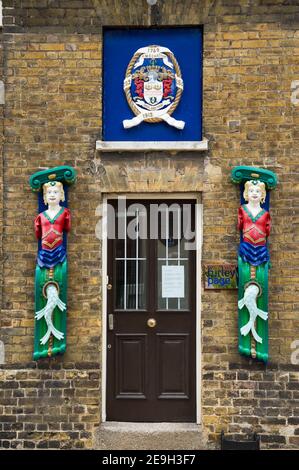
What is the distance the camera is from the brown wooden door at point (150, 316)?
274 inches

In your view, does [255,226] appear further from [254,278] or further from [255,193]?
[254,278]

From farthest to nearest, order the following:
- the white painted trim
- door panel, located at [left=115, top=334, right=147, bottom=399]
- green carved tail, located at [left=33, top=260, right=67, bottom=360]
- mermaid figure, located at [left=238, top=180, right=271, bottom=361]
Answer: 1. door panel, located at [left=115, top=334, right=147, bottom=399]
2. the white painted trim
3. green carved tail, located at [left=33, top=260, right=67, bottom=360]
4. mermaid figure, located at [left=238, top=180, right=271, bottom=361]

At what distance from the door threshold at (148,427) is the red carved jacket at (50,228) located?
85.3 inches

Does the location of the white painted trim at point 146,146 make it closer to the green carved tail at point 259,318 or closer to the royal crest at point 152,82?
the royal crest at point 152,82

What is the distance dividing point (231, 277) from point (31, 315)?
2.35 meters

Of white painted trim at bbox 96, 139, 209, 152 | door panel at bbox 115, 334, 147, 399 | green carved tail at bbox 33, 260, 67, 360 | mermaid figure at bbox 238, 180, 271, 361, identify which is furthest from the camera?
door panel at bbox 115, 334, 147, 399

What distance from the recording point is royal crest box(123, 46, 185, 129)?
6988 millimetres

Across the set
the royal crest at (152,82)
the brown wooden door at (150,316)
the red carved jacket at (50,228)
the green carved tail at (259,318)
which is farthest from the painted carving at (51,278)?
the green carved tail at (259,318)

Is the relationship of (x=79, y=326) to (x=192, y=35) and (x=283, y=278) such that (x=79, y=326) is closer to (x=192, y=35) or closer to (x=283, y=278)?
(x=283, y=278)

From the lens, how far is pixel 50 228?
6738 millimetres

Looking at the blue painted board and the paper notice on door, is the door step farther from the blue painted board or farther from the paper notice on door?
the blue painted board

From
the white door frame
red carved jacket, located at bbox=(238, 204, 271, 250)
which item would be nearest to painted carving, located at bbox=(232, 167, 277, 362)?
red carved jacket, located at bbox=(238, 204, 271, 250)

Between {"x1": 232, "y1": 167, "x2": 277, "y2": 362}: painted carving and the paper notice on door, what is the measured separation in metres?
0.73

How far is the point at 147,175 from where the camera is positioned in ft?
22.8
